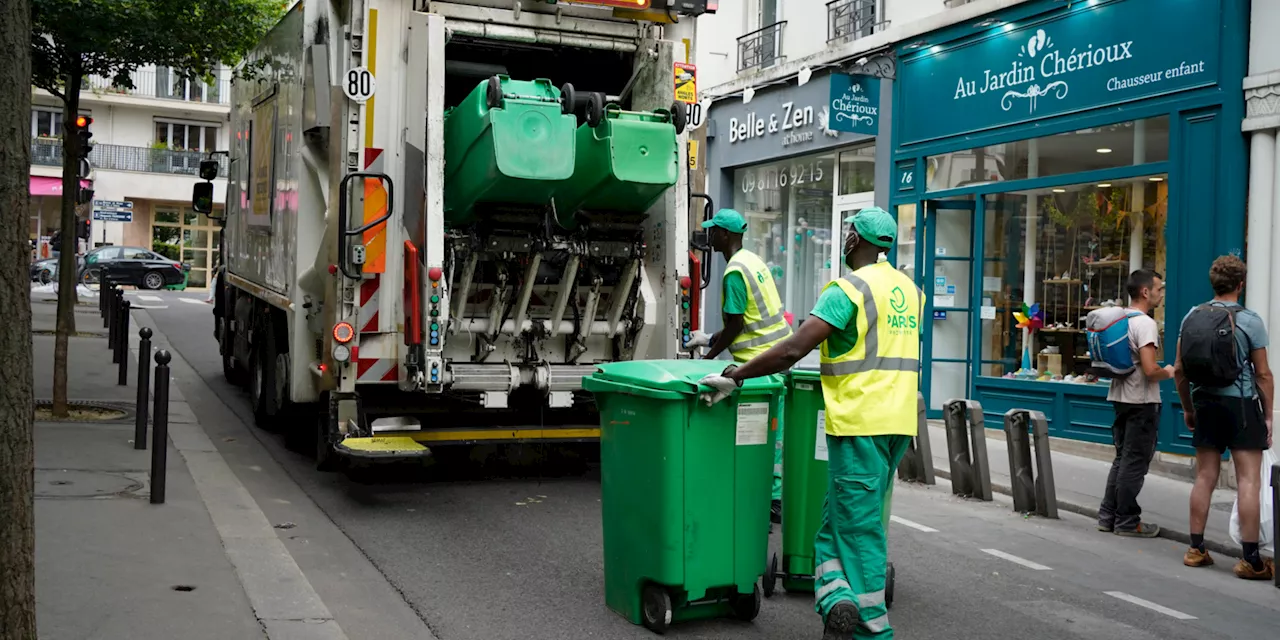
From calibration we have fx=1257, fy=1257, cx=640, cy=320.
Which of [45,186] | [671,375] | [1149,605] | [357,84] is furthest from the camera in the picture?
[45,186]

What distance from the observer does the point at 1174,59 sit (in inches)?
408

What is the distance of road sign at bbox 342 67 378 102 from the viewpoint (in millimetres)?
7328

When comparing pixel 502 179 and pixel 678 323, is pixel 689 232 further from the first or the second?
pixel 502 179

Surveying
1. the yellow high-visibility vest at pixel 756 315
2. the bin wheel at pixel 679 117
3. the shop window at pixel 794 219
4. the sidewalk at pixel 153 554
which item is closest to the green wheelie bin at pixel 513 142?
the bin wheel at pixel 679 117

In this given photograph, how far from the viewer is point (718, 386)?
488 centimetres

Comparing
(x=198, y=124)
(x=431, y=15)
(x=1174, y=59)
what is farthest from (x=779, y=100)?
(x=198, y=124)

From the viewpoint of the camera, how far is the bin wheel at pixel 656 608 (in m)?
5.02

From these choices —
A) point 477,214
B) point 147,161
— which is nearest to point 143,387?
point 477,214

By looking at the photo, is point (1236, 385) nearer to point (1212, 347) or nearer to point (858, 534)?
point (1212, 347)

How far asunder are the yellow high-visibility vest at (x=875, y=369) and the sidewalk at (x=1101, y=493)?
3733mm

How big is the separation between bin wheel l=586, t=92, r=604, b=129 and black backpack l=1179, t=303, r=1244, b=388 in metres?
3.48

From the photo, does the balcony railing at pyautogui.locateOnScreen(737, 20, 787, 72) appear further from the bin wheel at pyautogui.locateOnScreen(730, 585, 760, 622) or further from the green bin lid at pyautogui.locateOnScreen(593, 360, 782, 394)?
the bin wheel at pyautogui.locateOnScreen(730, 585, 760, 622)

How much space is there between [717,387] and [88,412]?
7699mm

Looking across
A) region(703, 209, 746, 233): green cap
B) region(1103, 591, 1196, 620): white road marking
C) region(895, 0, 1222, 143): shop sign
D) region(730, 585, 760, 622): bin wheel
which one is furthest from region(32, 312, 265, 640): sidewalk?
region(895, 0, 1222, 143): shop sign
